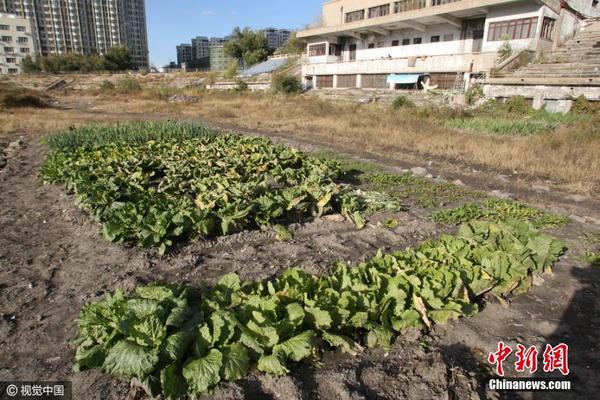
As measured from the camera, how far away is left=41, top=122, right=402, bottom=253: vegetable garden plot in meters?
5.31

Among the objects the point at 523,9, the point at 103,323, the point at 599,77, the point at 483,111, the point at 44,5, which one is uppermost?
the point at 44,5

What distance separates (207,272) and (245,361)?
6.42 ft

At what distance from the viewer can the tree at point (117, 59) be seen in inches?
3370

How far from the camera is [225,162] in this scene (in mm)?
8875

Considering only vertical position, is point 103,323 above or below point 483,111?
below

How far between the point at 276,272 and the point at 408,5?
40.6 metres

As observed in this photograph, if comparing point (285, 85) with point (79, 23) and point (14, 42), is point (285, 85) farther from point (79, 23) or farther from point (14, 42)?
point (79, 23)

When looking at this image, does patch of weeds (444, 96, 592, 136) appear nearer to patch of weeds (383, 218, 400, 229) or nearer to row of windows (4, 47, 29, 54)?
patch of weeds (383, 218, 400, 229)

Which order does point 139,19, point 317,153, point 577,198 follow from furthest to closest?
point 139,19 < point 317,153 < point 577,198

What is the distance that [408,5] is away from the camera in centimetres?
3744

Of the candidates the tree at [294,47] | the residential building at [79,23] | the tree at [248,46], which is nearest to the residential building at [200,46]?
the residential building at [79,23]

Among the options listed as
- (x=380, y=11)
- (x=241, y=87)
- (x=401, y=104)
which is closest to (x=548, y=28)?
(x=401, y=104)

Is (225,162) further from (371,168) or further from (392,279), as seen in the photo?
(392,279)

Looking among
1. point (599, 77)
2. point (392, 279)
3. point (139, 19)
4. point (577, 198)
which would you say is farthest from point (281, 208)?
point (139, 19)
